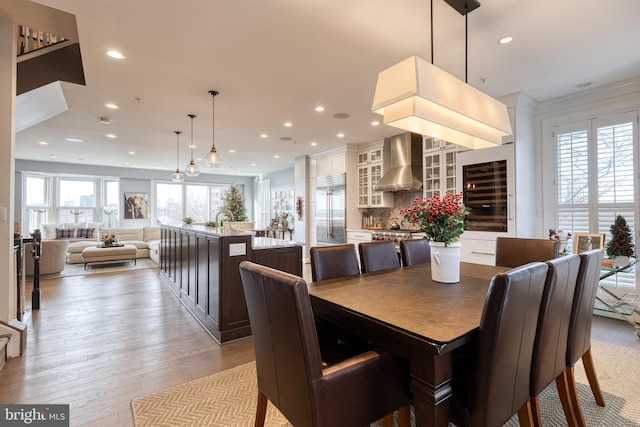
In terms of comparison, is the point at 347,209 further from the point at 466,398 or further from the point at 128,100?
the point at 466,398

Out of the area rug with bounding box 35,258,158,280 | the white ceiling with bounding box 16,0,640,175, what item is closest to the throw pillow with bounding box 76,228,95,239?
the area rug with bounding box 35,258,158,280

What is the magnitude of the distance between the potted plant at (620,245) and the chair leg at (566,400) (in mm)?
2098

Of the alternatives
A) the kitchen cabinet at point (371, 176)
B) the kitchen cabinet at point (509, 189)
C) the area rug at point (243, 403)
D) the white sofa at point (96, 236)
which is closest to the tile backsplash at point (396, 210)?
the kitchen cabinet at point (371, 176)

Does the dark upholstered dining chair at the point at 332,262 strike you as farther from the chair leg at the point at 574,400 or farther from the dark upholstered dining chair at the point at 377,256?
the chair leg at the point at 574,400

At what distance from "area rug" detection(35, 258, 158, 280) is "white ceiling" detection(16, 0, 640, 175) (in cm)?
305

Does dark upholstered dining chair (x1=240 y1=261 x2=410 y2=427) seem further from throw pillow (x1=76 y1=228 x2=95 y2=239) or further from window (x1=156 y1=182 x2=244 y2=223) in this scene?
throw pillow (x1=76 y1=228 x2=95 y2=239)

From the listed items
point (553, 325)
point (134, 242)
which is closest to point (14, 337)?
point (553, 325)

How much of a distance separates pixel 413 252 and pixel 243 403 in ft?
5.96

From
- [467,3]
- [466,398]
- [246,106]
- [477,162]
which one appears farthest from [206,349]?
[477,162]

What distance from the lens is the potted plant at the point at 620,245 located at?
116 inches

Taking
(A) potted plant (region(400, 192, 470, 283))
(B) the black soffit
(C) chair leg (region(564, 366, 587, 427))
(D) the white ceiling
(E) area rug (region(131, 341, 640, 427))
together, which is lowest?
(E) area rug (region(131, 341, 640, 427))

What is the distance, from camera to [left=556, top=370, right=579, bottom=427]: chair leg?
5.23 ft

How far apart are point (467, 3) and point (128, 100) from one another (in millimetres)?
3929

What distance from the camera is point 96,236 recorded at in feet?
27.4
